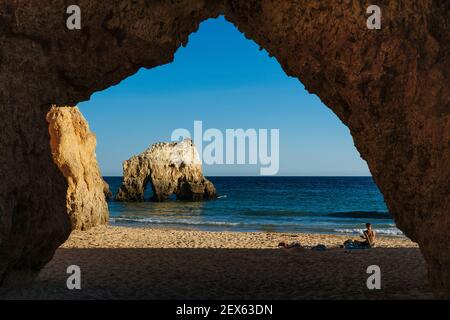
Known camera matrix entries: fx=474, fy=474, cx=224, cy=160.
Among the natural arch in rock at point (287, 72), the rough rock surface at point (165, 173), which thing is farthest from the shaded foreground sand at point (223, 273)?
the rough rock surface at point (165, 173)

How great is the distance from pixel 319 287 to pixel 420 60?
4.89 meters

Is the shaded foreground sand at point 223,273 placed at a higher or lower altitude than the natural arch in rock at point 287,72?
lower

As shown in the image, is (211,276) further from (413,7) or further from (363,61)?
(413,7)

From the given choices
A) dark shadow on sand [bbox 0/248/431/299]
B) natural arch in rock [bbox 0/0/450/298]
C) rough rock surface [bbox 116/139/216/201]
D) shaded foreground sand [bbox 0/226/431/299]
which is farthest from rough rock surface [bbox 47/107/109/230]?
rough rock surface [bbox 116/139/216/201]

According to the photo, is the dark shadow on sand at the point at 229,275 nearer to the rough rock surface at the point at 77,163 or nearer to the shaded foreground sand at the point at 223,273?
the shaded foreground sand at the point at 223,273

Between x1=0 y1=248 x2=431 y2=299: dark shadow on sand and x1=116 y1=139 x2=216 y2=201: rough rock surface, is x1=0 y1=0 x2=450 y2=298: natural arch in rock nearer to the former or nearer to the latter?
x1=0 y1=248 x2=431 y2=299: dark shadow on sand

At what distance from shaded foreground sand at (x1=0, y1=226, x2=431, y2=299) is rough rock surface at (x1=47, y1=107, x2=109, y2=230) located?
15.8 ft

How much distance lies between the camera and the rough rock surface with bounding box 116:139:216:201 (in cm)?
5847

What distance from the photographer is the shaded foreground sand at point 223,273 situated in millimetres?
9016

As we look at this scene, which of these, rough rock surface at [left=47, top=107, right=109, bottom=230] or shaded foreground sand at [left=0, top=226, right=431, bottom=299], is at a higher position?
rough rock surface at [left=47, top=107, right=109, bottom=230]

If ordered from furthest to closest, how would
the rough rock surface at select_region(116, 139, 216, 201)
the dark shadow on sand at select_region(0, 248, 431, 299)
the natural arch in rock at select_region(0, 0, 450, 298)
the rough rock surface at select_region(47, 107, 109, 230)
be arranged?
the rough rock surface at select_region(116, 139, 216, 201) → the rough rock surface at select_region(47, 107, 109, 230) → the dark shadow on sand at select_region(0, 248, 431, 299) → the natural arch in rock at select_region(0, 0, 450, 298)

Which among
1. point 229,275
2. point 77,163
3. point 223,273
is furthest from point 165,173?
point 229,275

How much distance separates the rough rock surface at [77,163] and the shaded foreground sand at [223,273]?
15.8ft

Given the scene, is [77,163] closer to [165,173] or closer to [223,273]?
[223,273]
